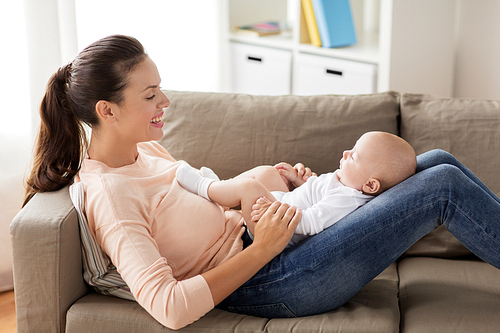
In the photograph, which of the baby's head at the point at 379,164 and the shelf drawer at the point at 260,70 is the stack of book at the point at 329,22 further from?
the baby's head at the point at 379,164

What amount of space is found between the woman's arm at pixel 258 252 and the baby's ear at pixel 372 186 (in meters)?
0.20

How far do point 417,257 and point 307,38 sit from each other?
163 cm

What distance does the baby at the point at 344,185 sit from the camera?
54.6 inches

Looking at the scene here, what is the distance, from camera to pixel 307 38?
2.99m

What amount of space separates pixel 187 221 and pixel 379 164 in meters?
0.53

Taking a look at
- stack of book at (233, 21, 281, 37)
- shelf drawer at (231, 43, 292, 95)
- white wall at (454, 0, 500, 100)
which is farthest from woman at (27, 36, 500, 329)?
stack of book at (233, 21, 281, 37)

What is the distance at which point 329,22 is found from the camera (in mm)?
2816

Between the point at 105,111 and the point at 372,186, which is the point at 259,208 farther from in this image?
the point at 105,111

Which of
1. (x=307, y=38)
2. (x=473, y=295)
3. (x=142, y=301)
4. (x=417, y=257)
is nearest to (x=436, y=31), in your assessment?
(x=307, y=38)

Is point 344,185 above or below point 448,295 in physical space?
above

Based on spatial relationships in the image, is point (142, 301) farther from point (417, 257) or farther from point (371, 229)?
point (417, 257)

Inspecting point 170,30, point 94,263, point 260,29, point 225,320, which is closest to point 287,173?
point 225,320

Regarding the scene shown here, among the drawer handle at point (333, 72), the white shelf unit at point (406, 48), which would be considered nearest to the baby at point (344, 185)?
the white shelf unit at point (406, 48)

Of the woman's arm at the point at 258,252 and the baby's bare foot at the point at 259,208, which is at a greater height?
the baby's bare foot at the point at 259,208
